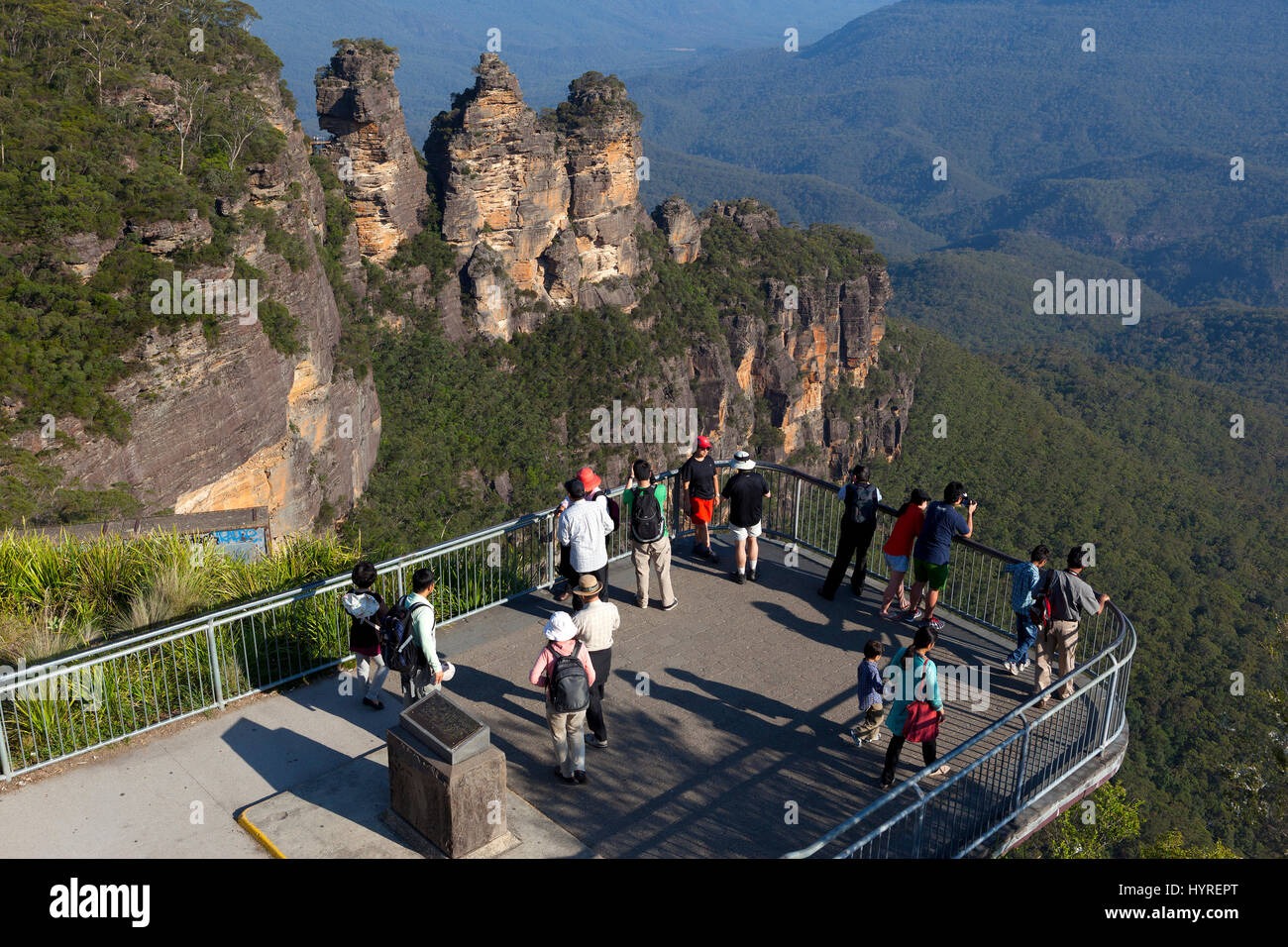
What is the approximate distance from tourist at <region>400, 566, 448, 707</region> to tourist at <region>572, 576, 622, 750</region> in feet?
4.32

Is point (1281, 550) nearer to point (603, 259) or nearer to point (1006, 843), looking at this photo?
point (603, 259)

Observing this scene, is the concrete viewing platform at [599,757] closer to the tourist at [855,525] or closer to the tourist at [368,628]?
the tourist at [368,628]

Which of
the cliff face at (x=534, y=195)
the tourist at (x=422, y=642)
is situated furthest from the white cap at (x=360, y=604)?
the cliff face at (x=534, y=195)

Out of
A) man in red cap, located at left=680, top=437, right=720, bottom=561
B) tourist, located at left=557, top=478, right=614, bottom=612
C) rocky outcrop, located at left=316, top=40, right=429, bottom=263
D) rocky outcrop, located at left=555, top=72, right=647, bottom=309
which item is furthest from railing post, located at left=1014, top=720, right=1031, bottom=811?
rocky outcrop, located at left=555, top=72, right=647, bottom=309

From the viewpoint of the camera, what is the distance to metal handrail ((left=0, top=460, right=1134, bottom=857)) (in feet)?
28.9

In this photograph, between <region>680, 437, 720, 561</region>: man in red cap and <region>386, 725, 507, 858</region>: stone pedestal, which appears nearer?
<region>386, 725, 507, 858</region>: stone pedestal

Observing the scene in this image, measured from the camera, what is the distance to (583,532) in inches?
424

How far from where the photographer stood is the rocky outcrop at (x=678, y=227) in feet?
258

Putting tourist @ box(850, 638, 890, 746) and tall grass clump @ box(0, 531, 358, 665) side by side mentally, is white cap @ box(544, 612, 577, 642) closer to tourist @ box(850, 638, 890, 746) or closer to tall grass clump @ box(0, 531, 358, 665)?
tourist @ box(850, 638, 890, 746)

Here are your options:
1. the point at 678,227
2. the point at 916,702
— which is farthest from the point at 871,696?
the point at 678,227

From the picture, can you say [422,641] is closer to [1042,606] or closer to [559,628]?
[559,628]

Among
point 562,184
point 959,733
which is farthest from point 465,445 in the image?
point 959,733

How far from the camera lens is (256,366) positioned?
33.2 meters
